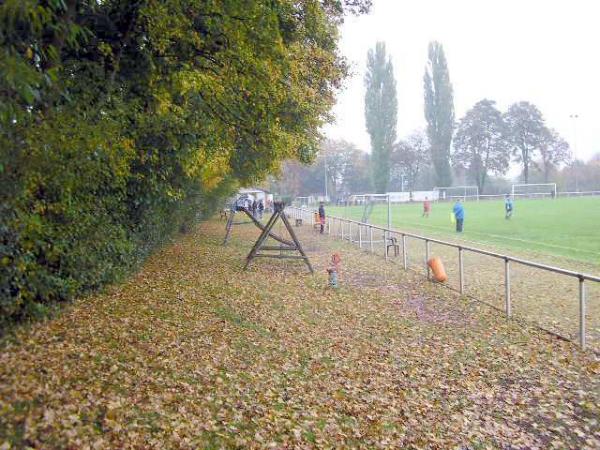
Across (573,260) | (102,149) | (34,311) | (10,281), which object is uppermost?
(102,149)

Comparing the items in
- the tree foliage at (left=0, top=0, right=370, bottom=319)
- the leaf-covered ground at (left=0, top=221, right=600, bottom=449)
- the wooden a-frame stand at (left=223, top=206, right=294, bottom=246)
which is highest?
the tree foliage at (left=0, top=0, right=370, bottom=319)

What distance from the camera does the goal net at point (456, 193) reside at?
232 ft

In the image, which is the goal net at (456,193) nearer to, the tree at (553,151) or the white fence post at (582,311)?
the tree at (553,151)

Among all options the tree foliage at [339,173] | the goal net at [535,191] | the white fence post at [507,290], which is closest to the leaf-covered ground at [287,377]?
the white fence post at [507,290]

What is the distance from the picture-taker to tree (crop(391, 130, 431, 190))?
Answer: 288 feet

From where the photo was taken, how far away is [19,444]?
354cm

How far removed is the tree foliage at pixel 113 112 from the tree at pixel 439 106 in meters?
65.1

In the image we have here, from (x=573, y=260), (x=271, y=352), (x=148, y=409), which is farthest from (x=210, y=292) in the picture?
(x=573, y=260)

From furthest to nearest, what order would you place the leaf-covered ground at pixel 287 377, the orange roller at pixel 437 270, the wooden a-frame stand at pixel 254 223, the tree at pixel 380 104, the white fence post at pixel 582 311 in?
1. the tree at pixel 380 104
2. the wooden a-frame stand at pixel 254 223
3. the orange roller at pixel 437 270
4. the white fence post at pixel 582 311
5. the leaf-covered ground at pixel 287 377

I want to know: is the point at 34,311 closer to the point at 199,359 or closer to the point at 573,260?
the point at 199,359

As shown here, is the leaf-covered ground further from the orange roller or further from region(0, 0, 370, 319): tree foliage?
the orange roller

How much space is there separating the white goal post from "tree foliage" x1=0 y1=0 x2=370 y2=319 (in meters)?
62.1

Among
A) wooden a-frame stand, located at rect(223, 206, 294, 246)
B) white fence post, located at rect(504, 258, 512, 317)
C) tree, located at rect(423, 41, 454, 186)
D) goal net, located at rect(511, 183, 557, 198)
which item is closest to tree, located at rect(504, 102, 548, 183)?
goal net, located at rect(511, 183, 557, 198)

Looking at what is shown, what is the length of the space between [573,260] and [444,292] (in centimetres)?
667
